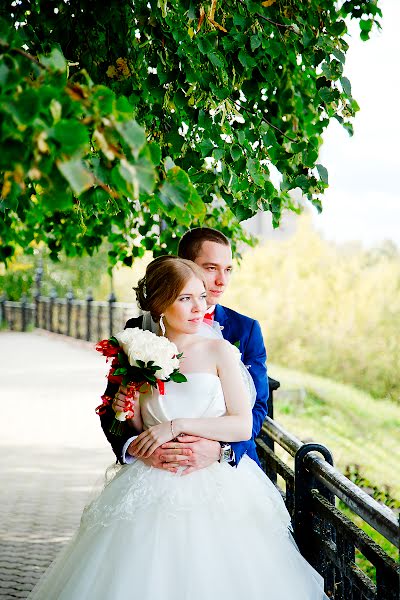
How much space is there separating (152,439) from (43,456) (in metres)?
6.70

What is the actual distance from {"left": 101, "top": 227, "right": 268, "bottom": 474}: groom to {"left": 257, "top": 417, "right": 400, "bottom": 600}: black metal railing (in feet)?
1.03

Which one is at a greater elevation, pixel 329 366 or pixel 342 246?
pixel 342 246

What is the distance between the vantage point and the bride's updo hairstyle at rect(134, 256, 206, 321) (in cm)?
340

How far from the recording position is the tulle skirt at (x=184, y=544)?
3.15 m

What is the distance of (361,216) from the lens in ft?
121

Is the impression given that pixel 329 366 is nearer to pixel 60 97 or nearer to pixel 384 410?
pixel 384 410

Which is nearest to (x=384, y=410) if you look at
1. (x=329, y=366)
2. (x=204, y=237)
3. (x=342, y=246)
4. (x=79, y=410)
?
(x=329, y=366)

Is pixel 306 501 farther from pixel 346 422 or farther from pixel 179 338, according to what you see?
pixel 346 422

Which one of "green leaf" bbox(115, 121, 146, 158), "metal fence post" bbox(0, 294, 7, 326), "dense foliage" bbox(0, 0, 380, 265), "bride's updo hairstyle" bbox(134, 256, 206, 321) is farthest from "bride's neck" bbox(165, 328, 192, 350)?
"metal fence post" bbox(0, 294, 7, 326)

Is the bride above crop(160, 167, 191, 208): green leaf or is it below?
below

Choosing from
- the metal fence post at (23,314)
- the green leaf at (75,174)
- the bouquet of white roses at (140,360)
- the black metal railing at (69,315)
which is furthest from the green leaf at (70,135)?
the metal fence post at (23,314)

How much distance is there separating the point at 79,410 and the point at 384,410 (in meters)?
9.54

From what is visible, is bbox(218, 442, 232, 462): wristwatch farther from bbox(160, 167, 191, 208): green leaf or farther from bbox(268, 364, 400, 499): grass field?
bbox(268, 364, 400, 499): grass field

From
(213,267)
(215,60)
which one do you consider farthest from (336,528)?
(215,60)
